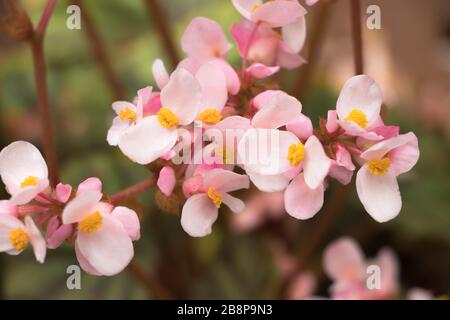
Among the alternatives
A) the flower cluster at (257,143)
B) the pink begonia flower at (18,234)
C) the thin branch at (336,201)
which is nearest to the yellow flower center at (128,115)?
the flower cluster at (257,143)

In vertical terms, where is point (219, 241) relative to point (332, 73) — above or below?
below

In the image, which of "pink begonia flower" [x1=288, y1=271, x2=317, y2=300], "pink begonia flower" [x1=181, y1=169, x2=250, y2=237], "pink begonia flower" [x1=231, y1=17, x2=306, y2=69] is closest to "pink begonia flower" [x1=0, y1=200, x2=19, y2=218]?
"pink begonia flower" [x1=181, y1=169, x2=250, y2=237]

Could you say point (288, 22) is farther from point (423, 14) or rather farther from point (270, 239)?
point (423, 14)

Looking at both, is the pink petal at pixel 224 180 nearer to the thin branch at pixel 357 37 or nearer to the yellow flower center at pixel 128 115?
the yellow flower center at pixel 128 115

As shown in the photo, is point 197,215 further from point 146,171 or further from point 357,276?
point 146,171

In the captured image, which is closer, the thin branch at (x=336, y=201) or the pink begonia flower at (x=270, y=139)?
the pink begonia flower at (x=270, y=139)

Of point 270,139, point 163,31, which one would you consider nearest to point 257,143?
point 270,139
